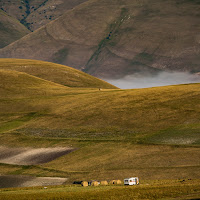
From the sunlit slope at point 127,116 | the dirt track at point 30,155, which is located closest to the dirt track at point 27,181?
the dirt track at point 30,155

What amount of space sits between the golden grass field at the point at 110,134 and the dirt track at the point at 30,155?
1846 millimetres

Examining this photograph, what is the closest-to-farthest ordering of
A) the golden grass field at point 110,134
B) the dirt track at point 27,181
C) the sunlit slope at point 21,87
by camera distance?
1. the golden grass field at point 110,134
2. the dirt track at point 27,181
3. the sunlit slope at point 21,87

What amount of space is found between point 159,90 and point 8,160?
56.2 metres

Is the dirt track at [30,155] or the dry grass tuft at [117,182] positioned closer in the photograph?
the dry grass tuft at [117,182]

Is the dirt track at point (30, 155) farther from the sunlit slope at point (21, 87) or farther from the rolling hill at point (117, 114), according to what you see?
the sunlit slope at point (21, 87)

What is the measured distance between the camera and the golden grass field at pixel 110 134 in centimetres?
6938

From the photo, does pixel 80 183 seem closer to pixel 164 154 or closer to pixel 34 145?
pixel 164 154

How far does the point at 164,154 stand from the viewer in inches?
3031

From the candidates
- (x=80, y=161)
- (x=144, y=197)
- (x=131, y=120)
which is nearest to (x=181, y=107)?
(x=131, y=120)

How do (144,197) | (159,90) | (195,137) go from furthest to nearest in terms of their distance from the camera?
(159,90) < (195,137) < (144,197)

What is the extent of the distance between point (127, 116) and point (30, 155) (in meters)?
28.4

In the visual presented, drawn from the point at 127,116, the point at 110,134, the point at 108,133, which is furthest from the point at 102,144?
the point at 127,116

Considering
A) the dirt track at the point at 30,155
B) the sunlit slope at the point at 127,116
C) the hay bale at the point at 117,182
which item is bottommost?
the hay bale at the point at 117,182

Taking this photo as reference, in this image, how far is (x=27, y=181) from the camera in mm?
73125
